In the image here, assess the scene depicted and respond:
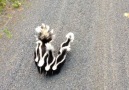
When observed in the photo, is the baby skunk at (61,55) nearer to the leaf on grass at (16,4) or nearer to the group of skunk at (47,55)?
the group of skunk at (47,55)

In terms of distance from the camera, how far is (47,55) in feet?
6.12

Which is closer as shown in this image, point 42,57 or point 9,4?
point 42,57

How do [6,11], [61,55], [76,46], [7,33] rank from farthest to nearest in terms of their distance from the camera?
1. [6,11]
2. [7,33]
3. [76,46]
4. [61,55]

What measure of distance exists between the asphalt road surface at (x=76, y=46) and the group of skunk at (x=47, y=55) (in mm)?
69

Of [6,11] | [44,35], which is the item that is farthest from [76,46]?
[6,11]

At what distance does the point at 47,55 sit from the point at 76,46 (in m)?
0.39

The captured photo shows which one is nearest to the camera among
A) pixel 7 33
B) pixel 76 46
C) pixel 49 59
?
pixel 49 59

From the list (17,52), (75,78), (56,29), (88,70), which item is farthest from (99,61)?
(17,52)

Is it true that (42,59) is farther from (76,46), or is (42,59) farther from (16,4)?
(16,4)

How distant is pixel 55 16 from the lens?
250 centimetres

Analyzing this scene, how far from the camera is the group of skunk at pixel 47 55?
1850 millimetres

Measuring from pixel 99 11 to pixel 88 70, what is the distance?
0.82 metres

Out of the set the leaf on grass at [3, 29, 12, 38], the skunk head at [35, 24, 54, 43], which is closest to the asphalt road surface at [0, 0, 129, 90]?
the leaf on grass at [3, 29, 12, 38]

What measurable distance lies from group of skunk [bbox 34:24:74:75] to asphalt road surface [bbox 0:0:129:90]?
69mm
